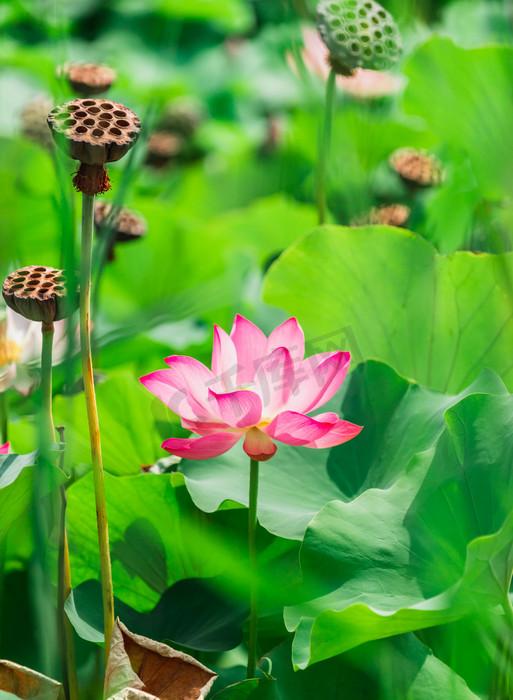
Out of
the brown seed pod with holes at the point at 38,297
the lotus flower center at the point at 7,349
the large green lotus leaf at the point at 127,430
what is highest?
the brown seed pod with holes at the point at 38,297

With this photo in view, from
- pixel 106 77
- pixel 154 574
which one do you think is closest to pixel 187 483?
pixel 154 574

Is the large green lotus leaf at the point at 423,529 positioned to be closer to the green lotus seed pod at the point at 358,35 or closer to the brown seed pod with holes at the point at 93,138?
the brown seed pod with holes at the point at 93,138

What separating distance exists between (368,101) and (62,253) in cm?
74

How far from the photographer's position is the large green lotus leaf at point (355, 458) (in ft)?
2.29

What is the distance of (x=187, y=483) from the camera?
0.67 metres

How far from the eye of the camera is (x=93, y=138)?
52 centimetres

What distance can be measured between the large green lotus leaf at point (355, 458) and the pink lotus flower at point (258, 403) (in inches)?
3.7

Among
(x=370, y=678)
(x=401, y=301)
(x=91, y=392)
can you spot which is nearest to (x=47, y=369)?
(x=91, y=392)

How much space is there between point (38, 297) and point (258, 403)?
13 centimetres

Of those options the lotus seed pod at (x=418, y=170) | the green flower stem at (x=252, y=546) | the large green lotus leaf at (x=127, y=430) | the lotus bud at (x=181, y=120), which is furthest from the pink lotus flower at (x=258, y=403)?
the lotus bud at (x=181, y=120)

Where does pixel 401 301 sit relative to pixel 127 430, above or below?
above

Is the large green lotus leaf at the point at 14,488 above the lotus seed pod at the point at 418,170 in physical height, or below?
above

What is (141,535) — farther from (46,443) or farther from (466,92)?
(466,92)

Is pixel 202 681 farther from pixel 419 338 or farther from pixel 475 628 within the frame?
pixel 419 338
